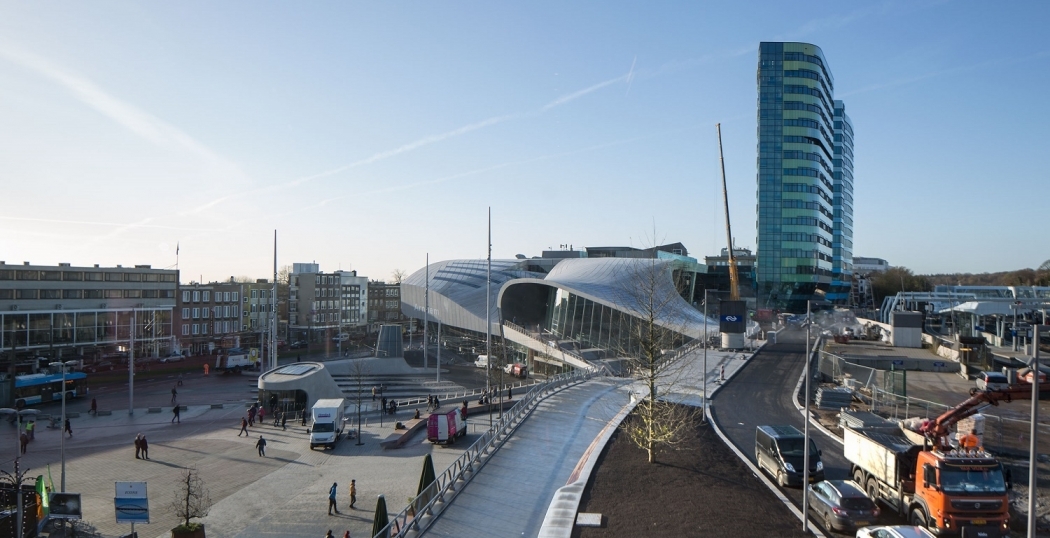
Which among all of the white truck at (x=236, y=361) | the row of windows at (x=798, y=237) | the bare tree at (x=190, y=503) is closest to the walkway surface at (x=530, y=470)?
the bare tree at (x=190, y=503)

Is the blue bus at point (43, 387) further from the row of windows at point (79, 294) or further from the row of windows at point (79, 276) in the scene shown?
the row of windows at point (79, 276)

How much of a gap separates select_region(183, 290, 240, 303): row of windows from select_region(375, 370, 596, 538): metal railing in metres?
57.9

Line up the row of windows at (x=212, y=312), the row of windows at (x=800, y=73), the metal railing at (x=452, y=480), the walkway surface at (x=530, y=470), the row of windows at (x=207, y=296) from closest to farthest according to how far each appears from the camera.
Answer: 1. the metal railing at (x=452, y=480)
2. the walkway surface at (x=530, y=470)
3. the row of windows at (x=207, y=296)
4. the row of windows at (x=212, y=312)
5. the row of windows at (x=800, y=73)

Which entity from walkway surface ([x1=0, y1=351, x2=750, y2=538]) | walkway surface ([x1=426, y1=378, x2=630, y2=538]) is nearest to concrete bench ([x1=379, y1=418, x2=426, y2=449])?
walkway surface ([x1=0, y1=351, x2=750, y2=538])

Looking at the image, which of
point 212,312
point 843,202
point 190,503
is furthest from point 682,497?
point 843,202

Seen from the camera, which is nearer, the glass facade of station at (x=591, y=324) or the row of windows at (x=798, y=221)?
the glass facade of station at (x=591, y=324)

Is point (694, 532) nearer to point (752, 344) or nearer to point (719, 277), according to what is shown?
point (752, 344)

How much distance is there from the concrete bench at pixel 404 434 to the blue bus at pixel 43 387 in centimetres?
→ 2629

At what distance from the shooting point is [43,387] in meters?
42.1

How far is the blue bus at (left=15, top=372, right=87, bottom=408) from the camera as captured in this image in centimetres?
4062

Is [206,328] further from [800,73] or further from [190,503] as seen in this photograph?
[800,73]

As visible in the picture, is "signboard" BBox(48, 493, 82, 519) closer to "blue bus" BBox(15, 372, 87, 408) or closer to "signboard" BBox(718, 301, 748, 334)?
"blue bus" BBox(15, 372, 87, 408)

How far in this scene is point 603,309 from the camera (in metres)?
52.5

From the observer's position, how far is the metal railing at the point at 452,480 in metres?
14.6
